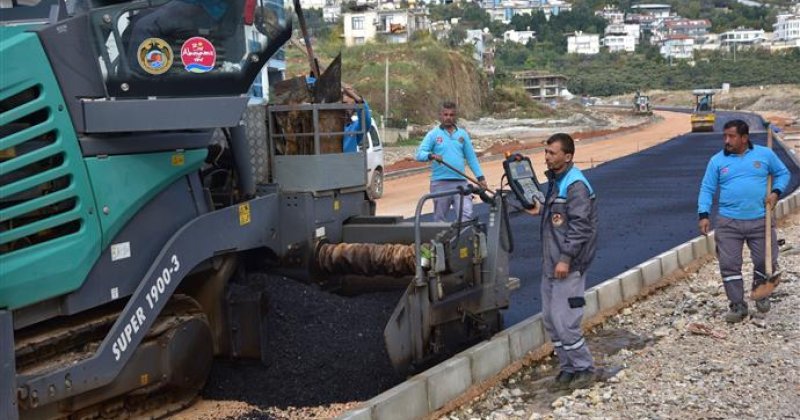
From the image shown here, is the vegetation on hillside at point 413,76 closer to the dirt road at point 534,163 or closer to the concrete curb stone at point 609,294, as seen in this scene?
the dirt road at point 534,163

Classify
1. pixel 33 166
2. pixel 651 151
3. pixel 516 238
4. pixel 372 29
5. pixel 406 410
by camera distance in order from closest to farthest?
pixel 33 166 → pixel 406 410 → pixel 516 238 → pixel 651 151 → pixel 372 29

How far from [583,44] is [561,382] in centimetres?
19591

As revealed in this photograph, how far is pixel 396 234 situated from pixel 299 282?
822 millimetres

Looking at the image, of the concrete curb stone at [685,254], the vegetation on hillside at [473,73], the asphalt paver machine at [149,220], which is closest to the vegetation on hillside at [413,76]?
the vegetation on hillside at [473,73]

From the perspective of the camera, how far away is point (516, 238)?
12.8 meters

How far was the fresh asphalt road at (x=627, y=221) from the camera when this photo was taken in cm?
1025

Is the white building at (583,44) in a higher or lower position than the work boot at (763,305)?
higher

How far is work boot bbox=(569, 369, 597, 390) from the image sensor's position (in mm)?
6238

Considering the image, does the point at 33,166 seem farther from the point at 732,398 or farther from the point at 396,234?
the point at 732,398

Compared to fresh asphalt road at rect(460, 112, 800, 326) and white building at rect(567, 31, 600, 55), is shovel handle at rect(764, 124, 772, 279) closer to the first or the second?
fresh asphalt road at rect(460, 112, 800, 326)

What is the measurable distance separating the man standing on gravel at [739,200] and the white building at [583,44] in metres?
185

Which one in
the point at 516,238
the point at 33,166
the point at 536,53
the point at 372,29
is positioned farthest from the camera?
the point at 536,53

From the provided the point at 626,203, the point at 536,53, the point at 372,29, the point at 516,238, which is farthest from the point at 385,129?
the point at 536,53

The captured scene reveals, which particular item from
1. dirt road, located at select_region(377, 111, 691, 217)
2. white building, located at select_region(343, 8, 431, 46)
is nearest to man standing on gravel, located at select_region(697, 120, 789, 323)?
dirt road, located at select_region(377, 111, 691, 217)
